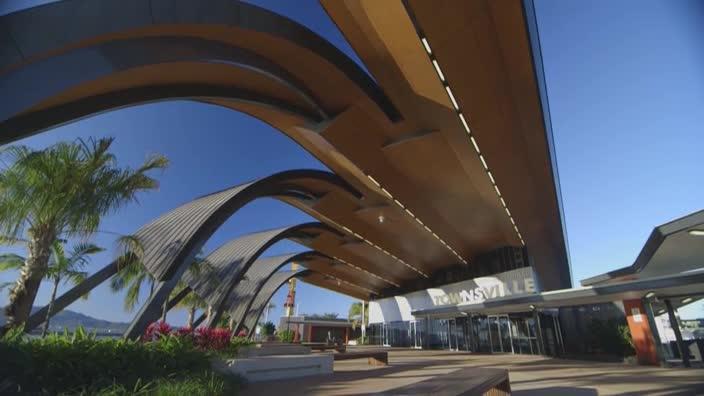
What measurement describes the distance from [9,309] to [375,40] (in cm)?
923

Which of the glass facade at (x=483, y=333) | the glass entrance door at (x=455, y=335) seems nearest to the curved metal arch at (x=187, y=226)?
the glass facade at (x=483, y=333)

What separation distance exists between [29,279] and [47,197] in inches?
62.3

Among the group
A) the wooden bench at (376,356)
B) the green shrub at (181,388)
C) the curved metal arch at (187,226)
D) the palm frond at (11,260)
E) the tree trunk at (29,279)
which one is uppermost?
the curved metal arch at (187,226)

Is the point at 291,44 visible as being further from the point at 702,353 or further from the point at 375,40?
the point at 702,353

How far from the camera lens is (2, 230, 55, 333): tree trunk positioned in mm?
5922

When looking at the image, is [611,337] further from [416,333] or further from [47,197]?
[47,197]

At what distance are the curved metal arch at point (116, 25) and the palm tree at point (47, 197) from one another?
10.3ft

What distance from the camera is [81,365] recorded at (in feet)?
17.9

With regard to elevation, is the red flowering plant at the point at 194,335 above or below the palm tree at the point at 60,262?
below

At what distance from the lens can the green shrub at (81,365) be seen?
4191 millimetres

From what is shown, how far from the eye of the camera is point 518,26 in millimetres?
7277

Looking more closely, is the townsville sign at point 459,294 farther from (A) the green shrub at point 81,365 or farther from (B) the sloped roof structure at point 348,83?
(A) the green shrub at point 81,365

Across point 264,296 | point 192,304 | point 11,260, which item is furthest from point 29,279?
point 264,296

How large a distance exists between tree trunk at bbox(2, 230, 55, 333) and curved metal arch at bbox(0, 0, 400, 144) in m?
4.00
